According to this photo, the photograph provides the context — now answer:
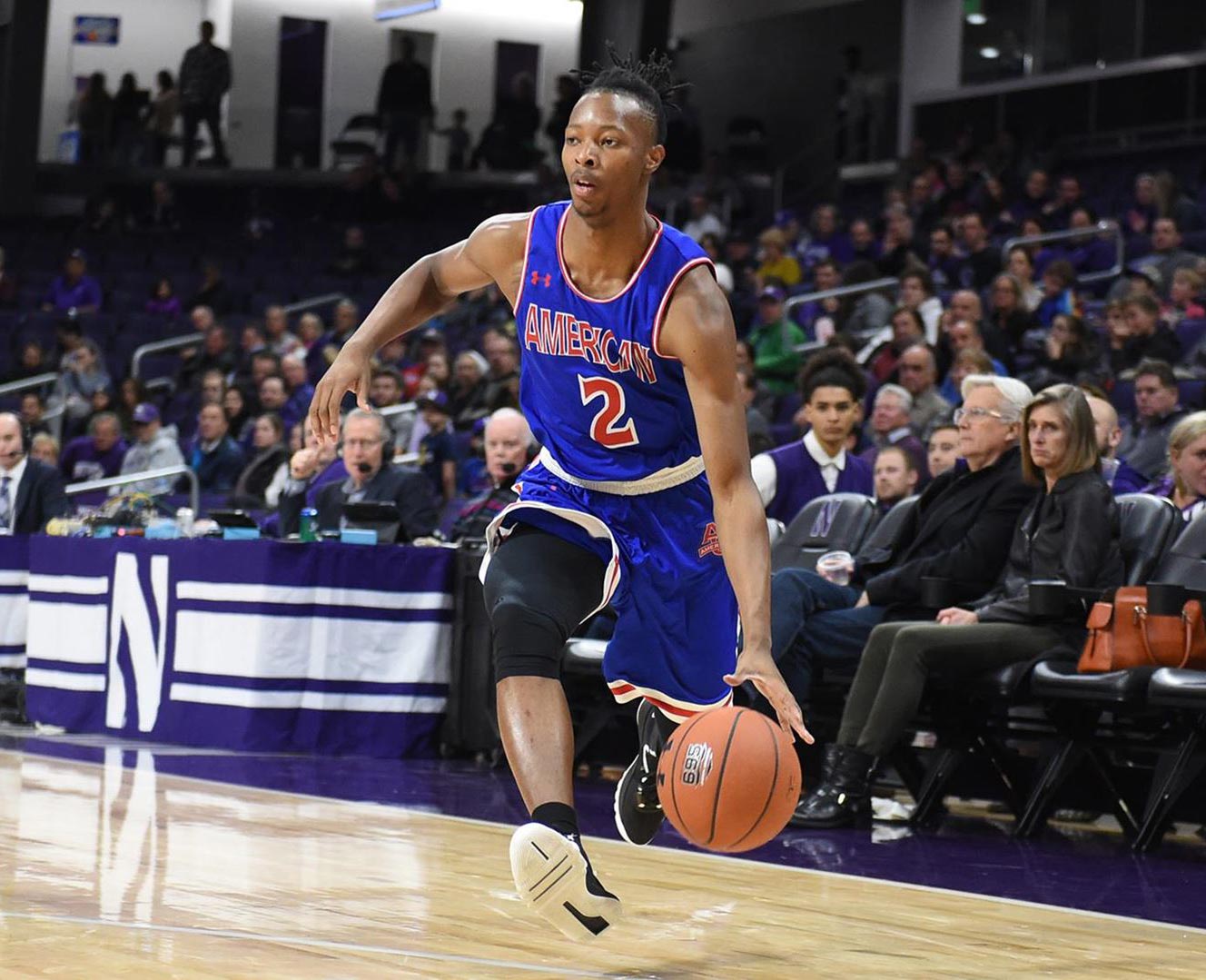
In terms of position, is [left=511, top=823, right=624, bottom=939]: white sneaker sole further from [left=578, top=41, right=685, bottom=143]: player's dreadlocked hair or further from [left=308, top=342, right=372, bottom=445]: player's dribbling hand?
[left=578, top=41, right=685, bottom=143]: player's dreadlocked hair

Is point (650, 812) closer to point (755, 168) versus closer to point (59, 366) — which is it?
point (59, 366)

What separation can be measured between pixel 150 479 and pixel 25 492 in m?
2.38

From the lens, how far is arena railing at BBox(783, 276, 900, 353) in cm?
1192

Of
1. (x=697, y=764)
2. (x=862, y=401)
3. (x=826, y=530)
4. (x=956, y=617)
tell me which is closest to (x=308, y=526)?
(x=826, y=530)

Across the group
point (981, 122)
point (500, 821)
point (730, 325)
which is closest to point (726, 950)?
point (730, 325)

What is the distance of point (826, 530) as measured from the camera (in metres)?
6.94

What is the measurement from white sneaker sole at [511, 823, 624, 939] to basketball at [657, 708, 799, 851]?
288 millimetres

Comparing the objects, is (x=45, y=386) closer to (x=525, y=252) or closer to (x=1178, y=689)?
(x=1178, y=689)

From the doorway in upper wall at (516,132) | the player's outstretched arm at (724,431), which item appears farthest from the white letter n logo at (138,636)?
the doorway in upper wall at (516,132)

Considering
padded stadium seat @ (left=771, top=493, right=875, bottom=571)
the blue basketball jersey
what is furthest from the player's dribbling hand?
padded stadium seat @ (left=771, top=493, right=875, bottom=571)

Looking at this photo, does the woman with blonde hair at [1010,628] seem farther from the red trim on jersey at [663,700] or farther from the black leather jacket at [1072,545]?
the red trim on jersey at [663,700]

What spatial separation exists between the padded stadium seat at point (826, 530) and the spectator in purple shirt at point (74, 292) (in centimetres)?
1160

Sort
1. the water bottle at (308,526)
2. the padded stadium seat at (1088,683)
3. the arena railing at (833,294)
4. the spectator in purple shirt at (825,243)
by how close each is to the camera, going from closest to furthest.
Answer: the padded stadium seat at (1088,683)
the water bottle at (308,526)
the arena railing at (833,294)
the spectator in purple shirt at (825,243)

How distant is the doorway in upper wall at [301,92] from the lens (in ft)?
70.7
